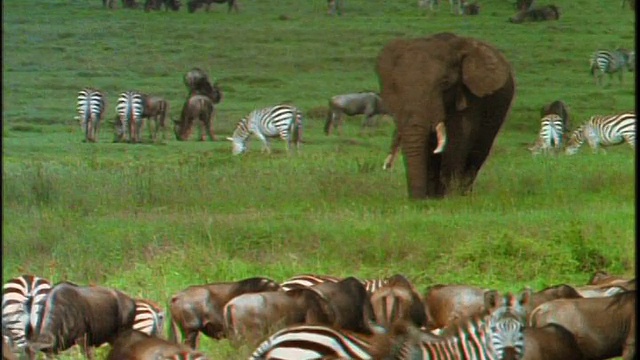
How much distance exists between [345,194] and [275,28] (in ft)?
42.6

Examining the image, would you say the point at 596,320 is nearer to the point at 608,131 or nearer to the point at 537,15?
the point at 608,131

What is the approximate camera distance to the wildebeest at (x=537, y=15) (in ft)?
80.6

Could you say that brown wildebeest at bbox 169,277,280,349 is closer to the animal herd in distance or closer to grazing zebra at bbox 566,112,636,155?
the animal herd in distance

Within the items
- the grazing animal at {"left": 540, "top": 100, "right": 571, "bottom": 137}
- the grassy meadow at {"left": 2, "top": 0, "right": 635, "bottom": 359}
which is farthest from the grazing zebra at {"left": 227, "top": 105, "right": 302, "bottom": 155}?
the grazing animal at {"left": 540, "top": 100, "right": 571, "bottom": 137}

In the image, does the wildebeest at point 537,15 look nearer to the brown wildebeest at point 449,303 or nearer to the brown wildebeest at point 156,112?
the brown wildebeest at point 156,112

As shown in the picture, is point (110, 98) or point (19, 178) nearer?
point (19, 178)

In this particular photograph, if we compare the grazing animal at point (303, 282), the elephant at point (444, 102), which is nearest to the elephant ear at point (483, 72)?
the elephant at point (444, 102)

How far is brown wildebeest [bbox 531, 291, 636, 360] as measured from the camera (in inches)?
218

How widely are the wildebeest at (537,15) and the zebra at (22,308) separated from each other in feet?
61.7

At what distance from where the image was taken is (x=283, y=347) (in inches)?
181

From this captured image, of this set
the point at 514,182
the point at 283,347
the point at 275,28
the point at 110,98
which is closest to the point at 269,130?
the point at 110,98

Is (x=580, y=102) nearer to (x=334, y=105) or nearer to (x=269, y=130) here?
(x=334, y=105)

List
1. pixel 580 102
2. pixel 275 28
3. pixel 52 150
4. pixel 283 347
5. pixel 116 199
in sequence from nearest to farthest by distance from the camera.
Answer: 1. pixel 283 347
2. pixel 116 199
3. pixel 52 150
4. pixel 580 102
5. pixel 275 28

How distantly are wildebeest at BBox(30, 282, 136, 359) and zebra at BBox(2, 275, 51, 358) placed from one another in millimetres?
35
